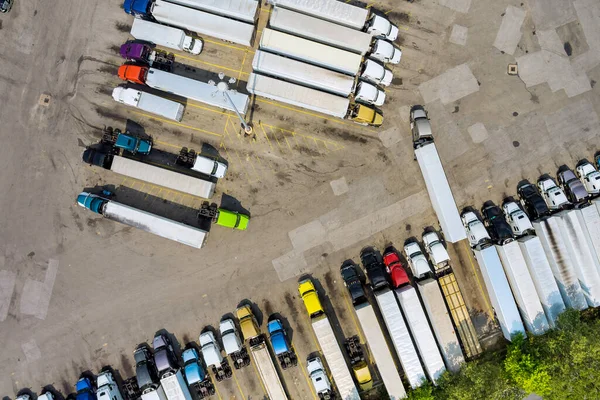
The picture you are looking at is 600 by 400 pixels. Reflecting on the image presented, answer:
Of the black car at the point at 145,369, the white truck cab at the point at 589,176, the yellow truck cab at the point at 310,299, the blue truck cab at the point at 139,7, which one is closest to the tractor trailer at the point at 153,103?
the blue truck cab at the point at 139,7

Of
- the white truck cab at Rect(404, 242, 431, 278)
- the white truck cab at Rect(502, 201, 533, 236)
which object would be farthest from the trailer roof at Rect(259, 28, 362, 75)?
the white truck cab at Rect(502, 201, 533, 236)

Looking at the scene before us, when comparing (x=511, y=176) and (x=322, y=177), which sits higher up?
(x=322, y=177)

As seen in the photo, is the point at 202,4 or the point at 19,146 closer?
the point at 202,4

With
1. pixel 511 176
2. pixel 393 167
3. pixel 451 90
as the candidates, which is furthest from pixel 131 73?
pixel 511 176

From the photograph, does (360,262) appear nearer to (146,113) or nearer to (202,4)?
(146,113)

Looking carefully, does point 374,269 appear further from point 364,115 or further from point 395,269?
point 364,115

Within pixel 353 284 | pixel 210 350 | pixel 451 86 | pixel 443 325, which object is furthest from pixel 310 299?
pixel 451 86

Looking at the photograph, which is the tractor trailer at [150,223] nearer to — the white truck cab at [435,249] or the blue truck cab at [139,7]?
the blue truck cab at [139,7]
